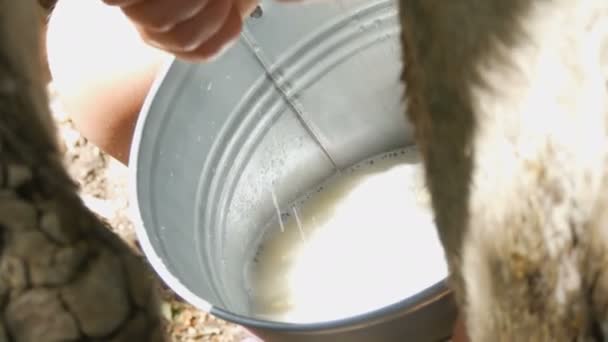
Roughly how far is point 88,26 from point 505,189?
1.03 m

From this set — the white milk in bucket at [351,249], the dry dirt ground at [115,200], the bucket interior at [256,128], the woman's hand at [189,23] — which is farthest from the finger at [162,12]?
the dry dirt ground at [115,200]

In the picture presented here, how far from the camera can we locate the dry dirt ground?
4.78 ft

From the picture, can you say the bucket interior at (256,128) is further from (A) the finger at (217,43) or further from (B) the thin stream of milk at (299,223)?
(A) the finger at (217,43)

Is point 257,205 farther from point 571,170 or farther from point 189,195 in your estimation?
point 571,170

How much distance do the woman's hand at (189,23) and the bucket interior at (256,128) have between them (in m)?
0.22

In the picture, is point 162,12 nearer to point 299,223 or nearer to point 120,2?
point 120,2

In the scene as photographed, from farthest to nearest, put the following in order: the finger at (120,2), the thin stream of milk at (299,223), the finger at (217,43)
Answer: the thin stream of milk at (299,223) < the finger at (217,43) < the finger at (120,2)

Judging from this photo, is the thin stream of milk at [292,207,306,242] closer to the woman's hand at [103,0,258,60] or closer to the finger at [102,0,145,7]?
the woman's hand at [103,0,258,60]

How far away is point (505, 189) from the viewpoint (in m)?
0.41

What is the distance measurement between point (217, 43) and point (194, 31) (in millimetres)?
40

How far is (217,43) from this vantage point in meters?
0.95

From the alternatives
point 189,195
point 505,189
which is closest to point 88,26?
point 189,195

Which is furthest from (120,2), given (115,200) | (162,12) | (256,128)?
(115,200)

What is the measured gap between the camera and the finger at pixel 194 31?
899 millimetres
